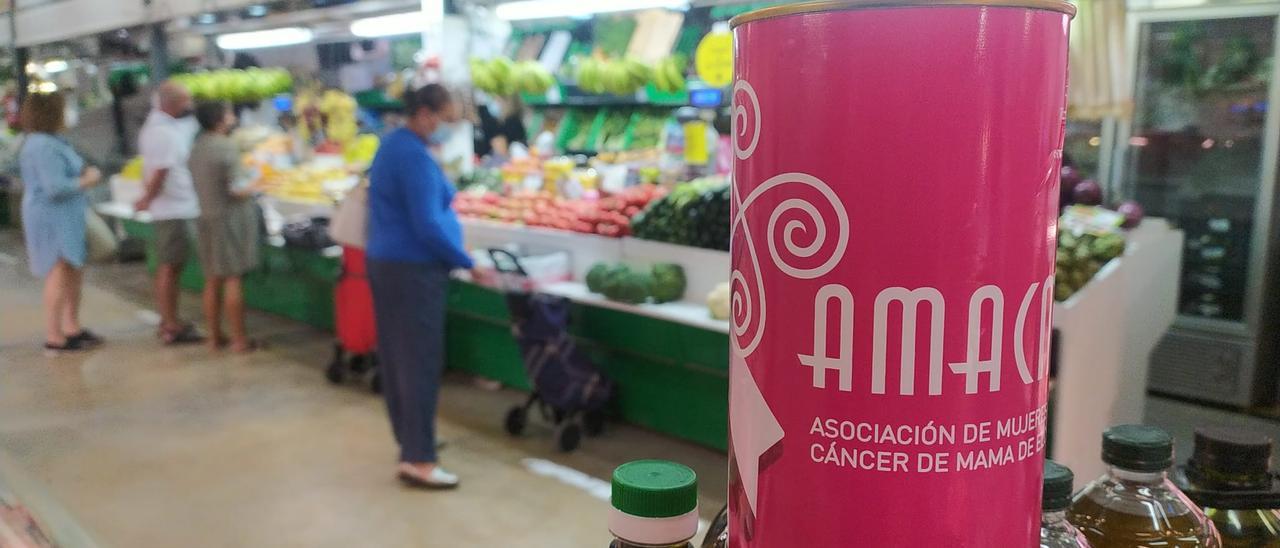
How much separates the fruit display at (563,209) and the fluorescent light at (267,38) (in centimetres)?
285

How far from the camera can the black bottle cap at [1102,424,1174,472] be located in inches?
33.8

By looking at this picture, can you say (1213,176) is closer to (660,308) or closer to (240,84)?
(660,308)

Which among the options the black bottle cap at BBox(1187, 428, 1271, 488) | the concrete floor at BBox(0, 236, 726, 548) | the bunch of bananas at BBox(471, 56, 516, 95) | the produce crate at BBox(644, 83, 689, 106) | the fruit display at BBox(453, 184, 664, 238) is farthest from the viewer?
the produce crate at BBox(644, 83, 689, 106)

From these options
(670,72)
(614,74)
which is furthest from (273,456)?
(670,72)

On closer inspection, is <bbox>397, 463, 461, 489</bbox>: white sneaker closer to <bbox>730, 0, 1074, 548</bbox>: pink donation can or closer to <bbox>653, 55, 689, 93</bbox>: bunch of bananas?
<bbox>653, 55, 689, 93</bbox>: bunch of bananas

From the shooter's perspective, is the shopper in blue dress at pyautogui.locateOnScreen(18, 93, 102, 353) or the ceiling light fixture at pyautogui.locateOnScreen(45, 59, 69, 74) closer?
the ceiling light fixture at pyautogui.locateOnScreen(45, 59, 69, 74)

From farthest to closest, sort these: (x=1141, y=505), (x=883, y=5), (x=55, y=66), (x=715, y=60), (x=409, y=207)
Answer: (x=715, y=60) < (x=409, y=207) < (x=55, y=66) < (x=1141, y=505) < (x=883, y=5)

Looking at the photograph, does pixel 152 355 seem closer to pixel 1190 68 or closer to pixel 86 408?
pixel 86 408

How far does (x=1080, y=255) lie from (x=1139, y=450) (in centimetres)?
258

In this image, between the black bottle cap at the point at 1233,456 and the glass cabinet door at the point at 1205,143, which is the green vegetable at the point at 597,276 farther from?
the black bottle cap at the point at 1233,456

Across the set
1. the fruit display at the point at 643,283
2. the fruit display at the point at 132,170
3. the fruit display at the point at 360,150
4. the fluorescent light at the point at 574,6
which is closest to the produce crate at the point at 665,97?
the fluorescent light at the point at 574,6

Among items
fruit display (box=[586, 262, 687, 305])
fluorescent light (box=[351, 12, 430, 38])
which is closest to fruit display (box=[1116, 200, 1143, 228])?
fruit display (box=[586, 262, 687, 305])

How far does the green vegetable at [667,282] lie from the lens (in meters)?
4.23

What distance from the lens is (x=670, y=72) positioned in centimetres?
595
